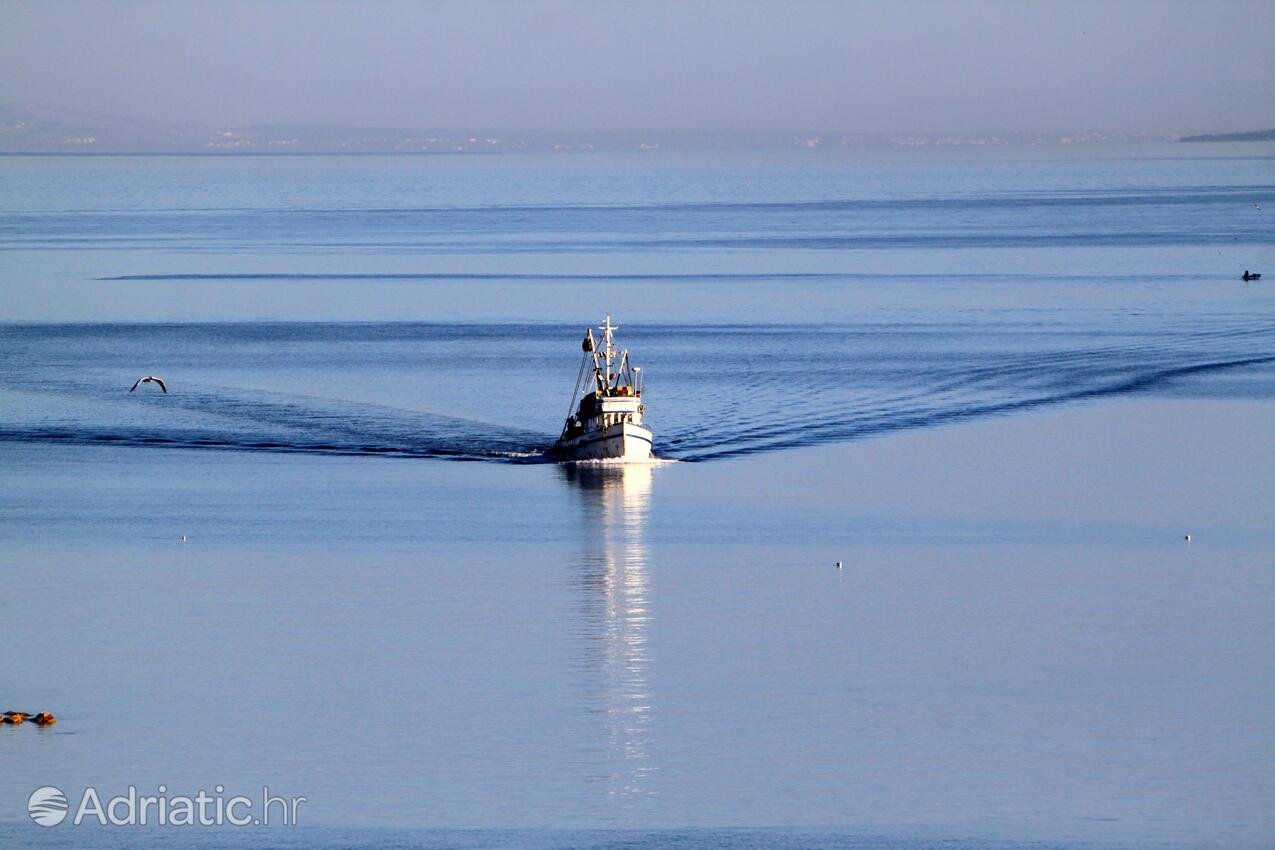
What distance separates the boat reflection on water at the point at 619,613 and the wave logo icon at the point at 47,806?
9.48 m

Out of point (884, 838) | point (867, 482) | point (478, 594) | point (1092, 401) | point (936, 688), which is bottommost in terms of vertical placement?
point (884, 838)

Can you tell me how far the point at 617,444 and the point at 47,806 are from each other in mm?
42227

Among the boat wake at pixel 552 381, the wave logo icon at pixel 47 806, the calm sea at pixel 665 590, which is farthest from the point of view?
the boat wake at pixel 552 381

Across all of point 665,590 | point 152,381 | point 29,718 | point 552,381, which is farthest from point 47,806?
point 152,381

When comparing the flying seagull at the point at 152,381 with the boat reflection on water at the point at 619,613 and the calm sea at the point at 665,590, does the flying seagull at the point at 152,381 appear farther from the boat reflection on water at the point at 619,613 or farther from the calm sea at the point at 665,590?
the boat reflection on water at the point at 619,613

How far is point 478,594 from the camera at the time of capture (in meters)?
51.7

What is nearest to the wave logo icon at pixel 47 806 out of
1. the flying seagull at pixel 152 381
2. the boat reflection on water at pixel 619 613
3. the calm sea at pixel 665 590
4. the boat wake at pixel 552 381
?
the calm sea at pixel 665 590

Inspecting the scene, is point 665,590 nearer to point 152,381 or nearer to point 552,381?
point 552,381

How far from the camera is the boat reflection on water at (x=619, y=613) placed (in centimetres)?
3781

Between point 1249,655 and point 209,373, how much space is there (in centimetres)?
6750

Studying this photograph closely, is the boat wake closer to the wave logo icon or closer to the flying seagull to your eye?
the flying seagull

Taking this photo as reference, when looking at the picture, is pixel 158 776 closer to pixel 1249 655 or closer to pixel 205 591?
pixel 205 591

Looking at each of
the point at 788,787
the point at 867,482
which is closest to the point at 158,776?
the point at 788,787

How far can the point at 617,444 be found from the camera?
75562mm
